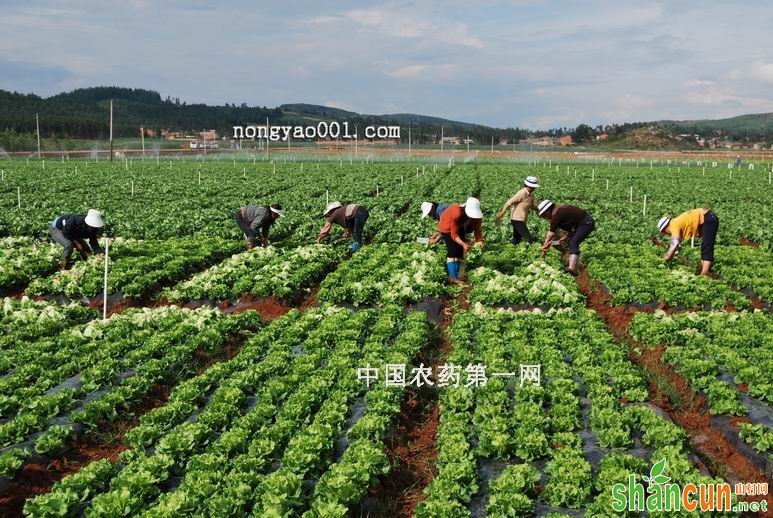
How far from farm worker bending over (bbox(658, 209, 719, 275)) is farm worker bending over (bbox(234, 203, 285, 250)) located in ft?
34.5

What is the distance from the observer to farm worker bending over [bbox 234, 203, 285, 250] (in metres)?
18.0

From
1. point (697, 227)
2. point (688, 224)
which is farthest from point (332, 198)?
point (697, 227)

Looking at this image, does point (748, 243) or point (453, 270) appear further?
point (748, 243)

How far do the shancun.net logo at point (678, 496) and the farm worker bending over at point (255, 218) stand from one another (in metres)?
13.2

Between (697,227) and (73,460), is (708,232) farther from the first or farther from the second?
(73,460)

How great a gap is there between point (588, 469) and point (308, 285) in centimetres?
1019

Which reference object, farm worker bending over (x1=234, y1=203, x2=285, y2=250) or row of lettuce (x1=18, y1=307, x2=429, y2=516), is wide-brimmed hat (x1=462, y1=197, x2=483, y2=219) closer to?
row of lettuce (x1=18, y1=307, x2=429, y2=516)

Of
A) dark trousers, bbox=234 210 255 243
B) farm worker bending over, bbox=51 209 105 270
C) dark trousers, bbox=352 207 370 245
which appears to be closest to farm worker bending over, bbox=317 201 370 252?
dark trousers, bbox=352 207 370 245

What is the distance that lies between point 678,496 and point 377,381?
4407 mm

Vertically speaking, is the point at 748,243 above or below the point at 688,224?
below

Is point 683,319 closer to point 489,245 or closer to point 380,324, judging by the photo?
point 380,324

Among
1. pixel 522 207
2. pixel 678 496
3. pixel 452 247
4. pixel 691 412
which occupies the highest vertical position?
pixel 522 207

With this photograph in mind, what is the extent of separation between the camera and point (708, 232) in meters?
15.2

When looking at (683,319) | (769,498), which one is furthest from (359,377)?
(683,319)
